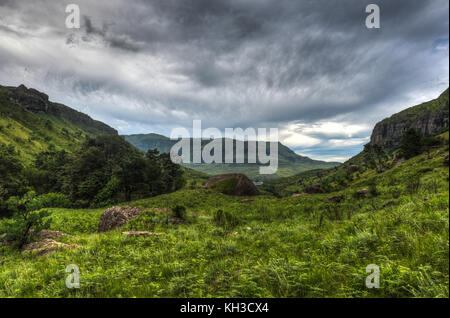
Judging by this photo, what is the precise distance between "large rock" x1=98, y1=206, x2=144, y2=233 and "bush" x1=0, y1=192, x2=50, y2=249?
12.5 ft

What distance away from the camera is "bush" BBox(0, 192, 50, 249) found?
8.45 metres

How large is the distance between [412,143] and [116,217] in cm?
7241

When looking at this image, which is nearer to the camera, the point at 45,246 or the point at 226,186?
the point at 45,246

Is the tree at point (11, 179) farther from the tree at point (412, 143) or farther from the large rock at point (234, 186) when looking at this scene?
the tree at point (412, 143)

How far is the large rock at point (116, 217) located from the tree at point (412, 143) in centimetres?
7015

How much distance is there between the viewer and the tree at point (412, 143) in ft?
163

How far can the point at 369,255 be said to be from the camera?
14.8 feet

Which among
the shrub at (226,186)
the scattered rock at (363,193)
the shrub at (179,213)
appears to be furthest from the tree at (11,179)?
the scattered rock at (363,193)

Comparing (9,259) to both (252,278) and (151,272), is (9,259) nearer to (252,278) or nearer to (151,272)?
(151,272)

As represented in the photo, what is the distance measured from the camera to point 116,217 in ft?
41.9

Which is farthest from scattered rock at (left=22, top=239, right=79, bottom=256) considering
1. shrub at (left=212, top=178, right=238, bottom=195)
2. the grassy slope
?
shrub at (left=212, top=178, right=238, bottom=195)

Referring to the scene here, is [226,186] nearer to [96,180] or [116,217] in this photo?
[116,217]

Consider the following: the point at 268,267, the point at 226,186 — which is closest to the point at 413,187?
the point at 268,267

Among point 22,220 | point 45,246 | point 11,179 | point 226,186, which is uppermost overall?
point 11,179
